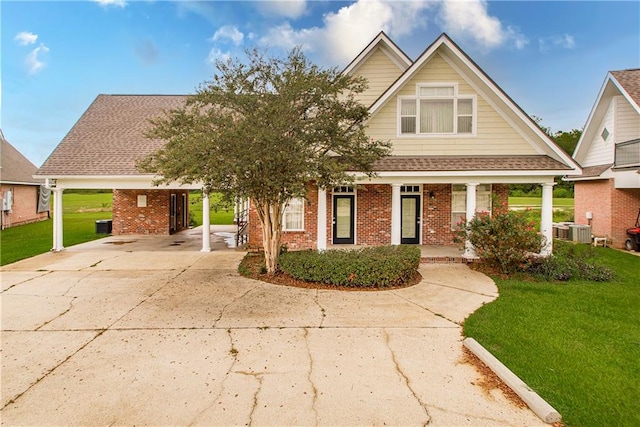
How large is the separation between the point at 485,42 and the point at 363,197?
1340 cm

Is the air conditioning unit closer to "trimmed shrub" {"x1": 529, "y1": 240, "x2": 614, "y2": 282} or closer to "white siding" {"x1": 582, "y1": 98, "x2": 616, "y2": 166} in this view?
"trimmed shrub" {"x1": 529, "y1": 240, "x2": 614, "y2": 282}

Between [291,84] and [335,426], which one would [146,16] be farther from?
[335,426]

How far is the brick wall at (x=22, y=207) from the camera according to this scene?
22734mm

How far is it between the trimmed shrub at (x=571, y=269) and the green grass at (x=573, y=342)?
1.58 ft

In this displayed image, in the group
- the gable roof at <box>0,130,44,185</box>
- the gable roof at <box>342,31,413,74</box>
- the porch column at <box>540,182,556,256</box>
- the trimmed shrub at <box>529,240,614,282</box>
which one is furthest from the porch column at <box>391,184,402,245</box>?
the gable roof at <box>0,130,44,185</box>

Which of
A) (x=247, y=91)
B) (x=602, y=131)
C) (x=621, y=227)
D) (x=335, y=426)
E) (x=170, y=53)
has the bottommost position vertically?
(x=335, y=426)

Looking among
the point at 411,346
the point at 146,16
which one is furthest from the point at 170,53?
the point at 411,346

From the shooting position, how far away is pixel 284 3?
1467 centimetres

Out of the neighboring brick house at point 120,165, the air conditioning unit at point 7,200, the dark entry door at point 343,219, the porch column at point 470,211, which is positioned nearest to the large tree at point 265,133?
the porch column at point 470,211

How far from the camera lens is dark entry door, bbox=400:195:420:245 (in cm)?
1410

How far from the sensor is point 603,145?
1669 cm

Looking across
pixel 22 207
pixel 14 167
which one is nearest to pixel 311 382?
pixel 22 207

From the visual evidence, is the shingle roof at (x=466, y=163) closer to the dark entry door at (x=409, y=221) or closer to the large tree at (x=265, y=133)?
the large tree at (x=265, y=133)

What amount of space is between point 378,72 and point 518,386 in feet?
44.5
